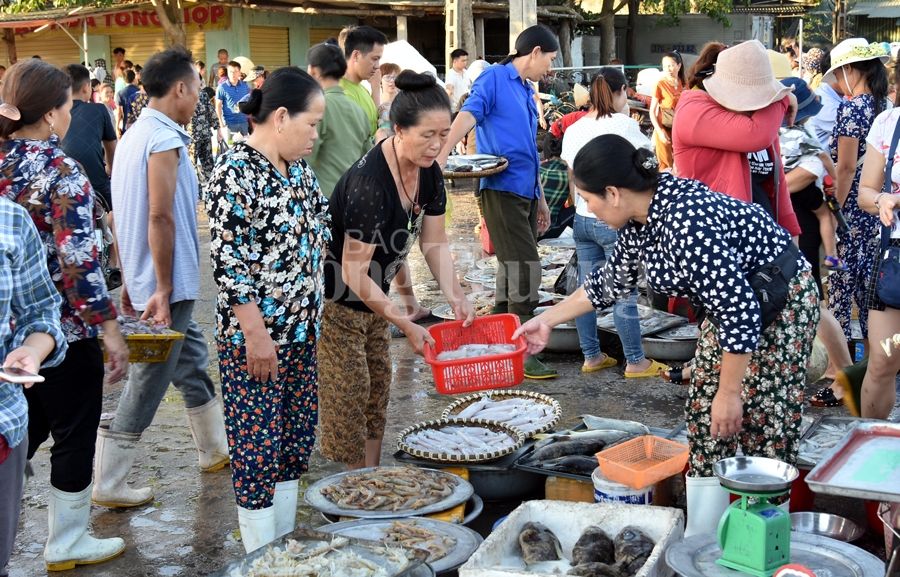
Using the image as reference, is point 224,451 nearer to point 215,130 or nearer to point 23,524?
point 23,524

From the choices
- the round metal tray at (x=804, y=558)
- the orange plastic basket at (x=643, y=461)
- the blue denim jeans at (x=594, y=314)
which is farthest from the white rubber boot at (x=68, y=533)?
the blue denim jeans at (x=594, y=314)

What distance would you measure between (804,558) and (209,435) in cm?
322

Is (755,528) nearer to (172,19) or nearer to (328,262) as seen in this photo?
(328,262)

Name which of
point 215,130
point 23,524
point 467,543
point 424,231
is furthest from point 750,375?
point 215,130

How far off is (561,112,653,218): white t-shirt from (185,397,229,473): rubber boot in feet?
9.51

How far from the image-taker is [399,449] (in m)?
4.59

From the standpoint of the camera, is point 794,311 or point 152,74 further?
point 152,74

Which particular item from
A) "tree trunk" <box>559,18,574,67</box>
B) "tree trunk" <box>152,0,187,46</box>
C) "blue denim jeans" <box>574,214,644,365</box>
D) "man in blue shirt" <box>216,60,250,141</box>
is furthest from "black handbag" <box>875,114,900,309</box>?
"tree trunk" <box>559,18,574,67</box>

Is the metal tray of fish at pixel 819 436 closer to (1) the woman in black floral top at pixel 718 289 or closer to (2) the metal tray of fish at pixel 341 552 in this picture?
(1) the woman in black floral top at pixel 718 289

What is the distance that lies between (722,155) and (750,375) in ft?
5.34

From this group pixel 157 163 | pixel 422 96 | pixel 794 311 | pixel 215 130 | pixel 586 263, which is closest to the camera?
pixel 794 311

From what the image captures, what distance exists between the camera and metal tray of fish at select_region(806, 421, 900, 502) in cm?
254

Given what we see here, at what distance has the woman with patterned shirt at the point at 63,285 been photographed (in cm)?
347

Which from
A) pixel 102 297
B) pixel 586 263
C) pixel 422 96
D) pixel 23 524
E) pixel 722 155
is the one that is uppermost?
pixel 422 96
